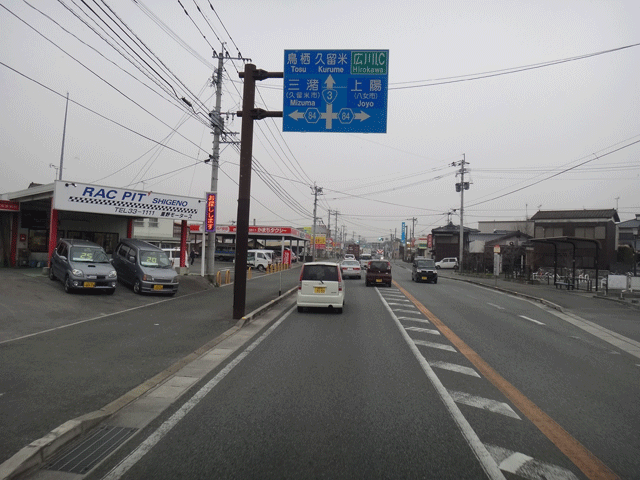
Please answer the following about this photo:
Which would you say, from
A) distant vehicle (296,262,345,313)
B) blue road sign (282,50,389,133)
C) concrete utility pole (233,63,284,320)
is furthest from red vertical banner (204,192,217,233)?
blue road sign (282,50,389,133)

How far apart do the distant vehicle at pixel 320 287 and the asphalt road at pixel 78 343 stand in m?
1.86

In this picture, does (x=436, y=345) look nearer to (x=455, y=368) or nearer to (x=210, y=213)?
(x=455, y=368)

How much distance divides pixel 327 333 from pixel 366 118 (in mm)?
5798

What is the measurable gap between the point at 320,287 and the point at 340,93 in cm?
593

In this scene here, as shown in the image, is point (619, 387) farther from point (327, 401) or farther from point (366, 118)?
point (366, 118)

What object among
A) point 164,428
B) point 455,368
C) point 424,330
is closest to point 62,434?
point 164,428

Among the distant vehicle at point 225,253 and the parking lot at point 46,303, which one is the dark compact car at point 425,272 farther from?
the distant vehicle at point 225,253

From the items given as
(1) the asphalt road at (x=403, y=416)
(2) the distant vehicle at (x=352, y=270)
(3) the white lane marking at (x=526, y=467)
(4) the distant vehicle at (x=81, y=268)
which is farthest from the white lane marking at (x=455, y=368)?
(2) the distant vehicle at (x=352, y=270)

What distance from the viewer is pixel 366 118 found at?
41.2 feet

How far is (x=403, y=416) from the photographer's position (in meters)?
5.31

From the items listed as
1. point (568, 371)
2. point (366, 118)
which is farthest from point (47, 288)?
point (568, 371)

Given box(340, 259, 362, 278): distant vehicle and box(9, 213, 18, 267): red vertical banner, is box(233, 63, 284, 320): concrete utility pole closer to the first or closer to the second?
box(9, 213, 18, 267): red vertical banner

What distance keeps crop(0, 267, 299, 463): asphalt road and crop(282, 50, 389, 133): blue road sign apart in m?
5.98

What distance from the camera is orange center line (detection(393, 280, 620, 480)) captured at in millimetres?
4117
